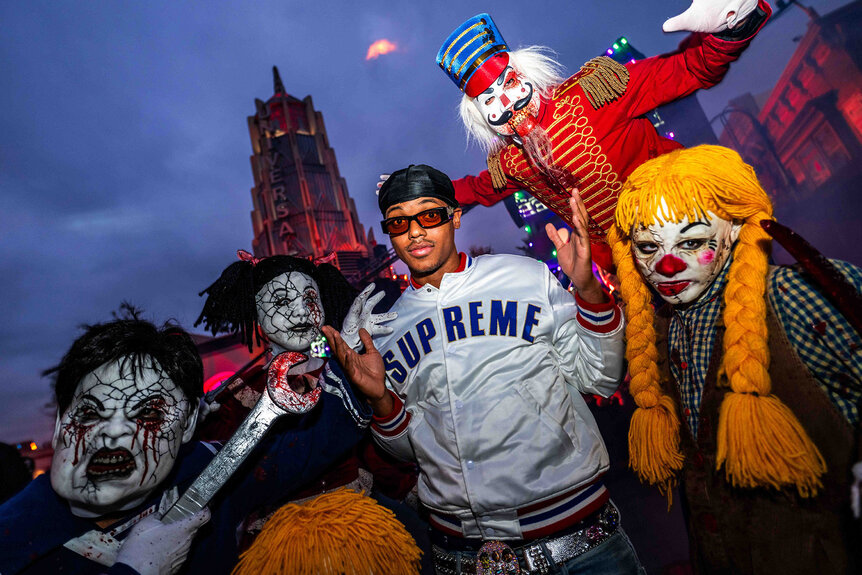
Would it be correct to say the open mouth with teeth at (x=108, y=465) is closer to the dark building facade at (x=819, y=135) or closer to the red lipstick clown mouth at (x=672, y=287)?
the red lipstick clown mouth at (x=672, y=287)

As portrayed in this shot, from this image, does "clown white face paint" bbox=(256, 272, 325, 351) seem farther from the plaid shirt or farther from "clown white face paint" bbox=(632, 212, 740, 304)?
the plaid shirt

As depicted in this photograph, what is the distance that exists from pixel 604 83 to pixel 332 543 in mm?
2766

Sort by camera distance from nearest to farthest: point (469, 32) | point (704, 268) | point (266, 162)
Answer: point (704, 268)
point (469, 32)
point (266, 162)

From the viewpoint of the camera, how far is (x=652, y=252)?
5.60 feet

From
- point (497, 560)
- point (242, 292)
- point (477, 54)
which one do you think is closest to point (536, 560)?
point (497, 560)

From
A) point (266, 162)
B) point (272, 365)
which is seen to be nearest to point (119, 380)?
point (272, 365)

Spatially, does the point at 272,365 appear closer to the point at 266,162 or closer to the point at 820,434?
the point at 820,434

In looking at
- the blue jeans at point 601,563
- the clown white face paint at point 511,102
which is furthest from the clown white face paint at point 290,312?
the blue jeans at point 601,563

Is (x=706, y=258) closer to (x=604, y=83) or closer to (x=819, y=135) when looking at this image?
(x=604, y=83)

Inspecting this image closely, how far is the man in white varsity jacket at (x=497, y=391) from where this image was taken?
1759mm

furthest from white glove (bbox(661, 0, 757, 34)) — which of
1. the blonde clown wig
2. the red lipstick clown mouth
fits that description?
the red lipstick clown mouth

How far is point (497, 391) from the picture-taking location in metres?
1.89

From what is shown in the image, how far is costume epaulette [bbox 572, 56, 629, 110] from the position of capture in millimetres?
2525

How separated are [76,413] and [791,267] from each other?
2.67m
